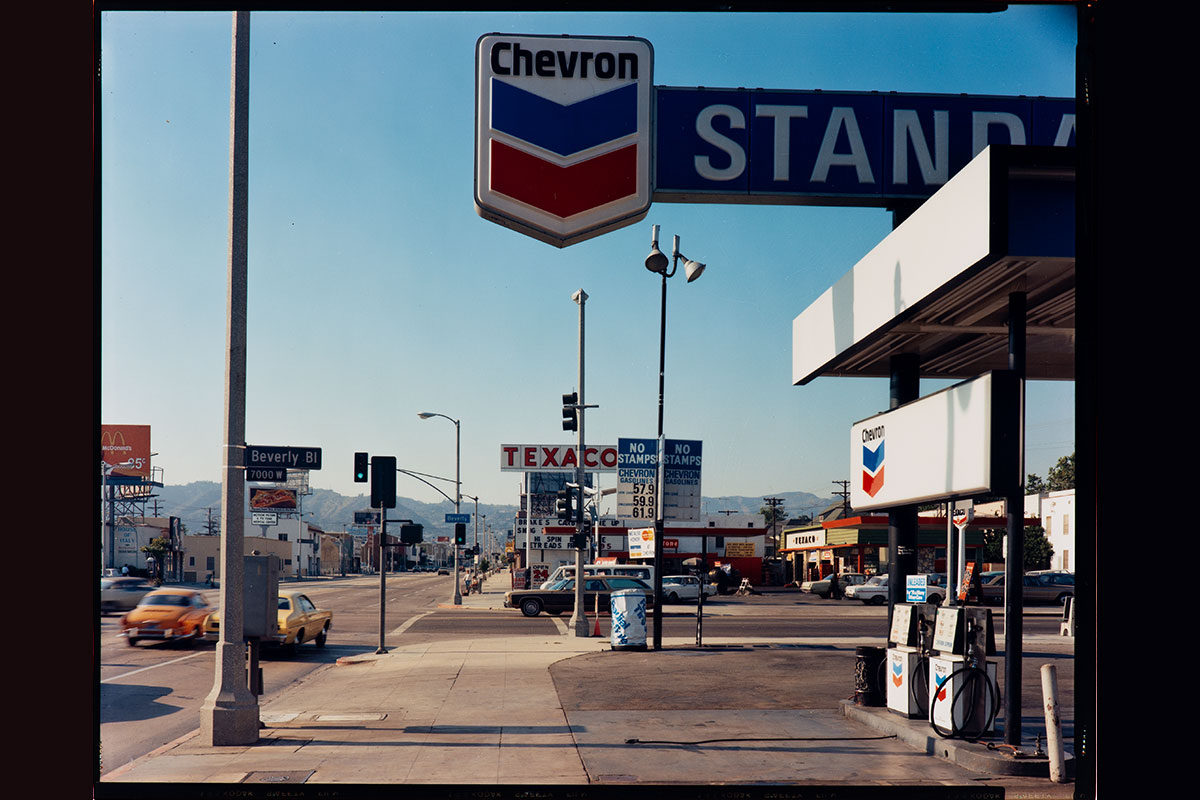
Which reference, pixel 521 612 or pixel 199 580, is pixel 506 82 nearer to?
pixel 521 612

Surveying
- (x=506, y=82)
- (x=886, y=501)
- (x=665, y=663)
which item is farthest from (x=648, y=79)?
(x=665, y=663)

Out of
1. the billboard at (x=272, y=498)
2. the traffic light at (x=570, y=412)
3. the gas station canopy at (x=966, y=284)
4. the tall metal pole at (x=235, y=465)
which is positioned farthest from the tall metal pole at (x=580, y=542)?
the billboard at (x=272, y=498)

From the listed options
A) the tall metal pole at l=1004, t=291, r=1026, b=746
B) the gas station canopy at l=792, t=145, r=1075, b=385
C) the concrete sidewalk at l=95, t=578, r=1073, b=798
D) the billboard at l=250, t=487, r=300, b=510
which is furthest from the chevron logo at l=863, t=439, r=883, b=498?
the billboard at l=250, t=487, r=300, b=510

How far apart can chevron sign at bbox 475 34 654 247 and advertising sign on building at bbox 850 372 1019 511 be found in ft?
13.1

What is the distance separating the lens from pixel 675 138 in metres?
11.3

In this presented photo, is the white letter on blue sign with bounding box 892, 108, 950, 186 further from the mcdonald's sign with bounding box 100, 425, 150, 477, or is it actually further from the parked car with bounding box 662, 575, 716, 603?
the parked car with bounding box 662, 575, 716, 603

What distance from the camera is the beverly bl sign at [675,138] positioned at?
9.38 meters

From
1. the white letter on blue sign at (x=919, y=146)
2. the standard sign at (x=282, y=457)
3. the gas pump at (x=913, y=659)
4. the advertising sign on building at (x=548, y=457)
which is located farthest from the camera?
the advertising sign on building at (x=548, y=457)

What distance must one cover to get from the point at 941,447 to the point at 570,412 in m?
19.0

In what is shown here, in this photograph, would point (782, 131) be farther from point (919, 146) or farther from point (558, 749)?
point (558, 749)

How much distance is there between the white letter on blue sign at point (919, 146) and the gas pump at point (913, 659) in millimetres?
5176

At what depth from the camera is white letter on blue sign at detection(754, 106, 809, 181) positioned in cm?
1139

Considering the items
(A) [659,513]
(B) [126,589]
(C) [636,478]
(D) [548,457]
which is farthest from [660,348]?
(D) [548,457]

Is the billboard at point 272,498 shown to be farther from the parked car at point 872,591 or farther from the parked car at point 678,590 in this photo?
the parked car at point 872,591
